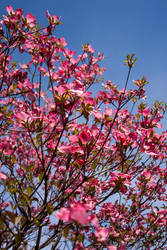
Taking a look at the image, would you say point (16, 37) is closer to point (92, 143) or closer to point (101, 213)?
point (92, 143)

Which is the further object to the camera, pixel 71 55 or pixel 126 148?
pixel 71 55

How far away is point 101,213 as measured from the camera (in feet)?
12.7

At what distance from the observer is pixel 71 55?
2529mm

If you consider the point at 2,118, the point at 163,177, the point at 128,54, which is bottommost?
the point at 2,118

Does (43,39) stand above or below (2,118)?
above

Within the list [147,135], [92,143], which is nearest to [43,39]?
[92,143]

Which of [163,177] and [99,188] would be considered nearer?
[99,188]

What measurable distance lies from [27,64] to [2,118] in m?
0.86

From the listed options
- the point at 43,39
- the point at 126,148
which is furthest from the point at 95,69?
the point at 126,148

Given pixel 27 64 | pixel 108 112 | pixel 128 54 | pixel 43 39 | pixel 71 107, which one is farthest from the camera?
pixel 27 64

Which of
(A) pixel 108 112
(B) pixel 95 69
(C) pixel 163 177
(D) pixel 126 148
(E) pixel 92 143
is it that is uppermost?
(B) pixel 95 69

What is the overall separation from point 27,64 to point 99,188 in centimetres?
206

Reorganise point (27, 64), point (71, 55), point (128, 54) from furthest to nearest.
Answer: point (27, 64) → point (71, 55) → point (128, 54)

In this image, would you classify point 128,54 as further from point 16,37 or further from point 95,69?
point 95,69
